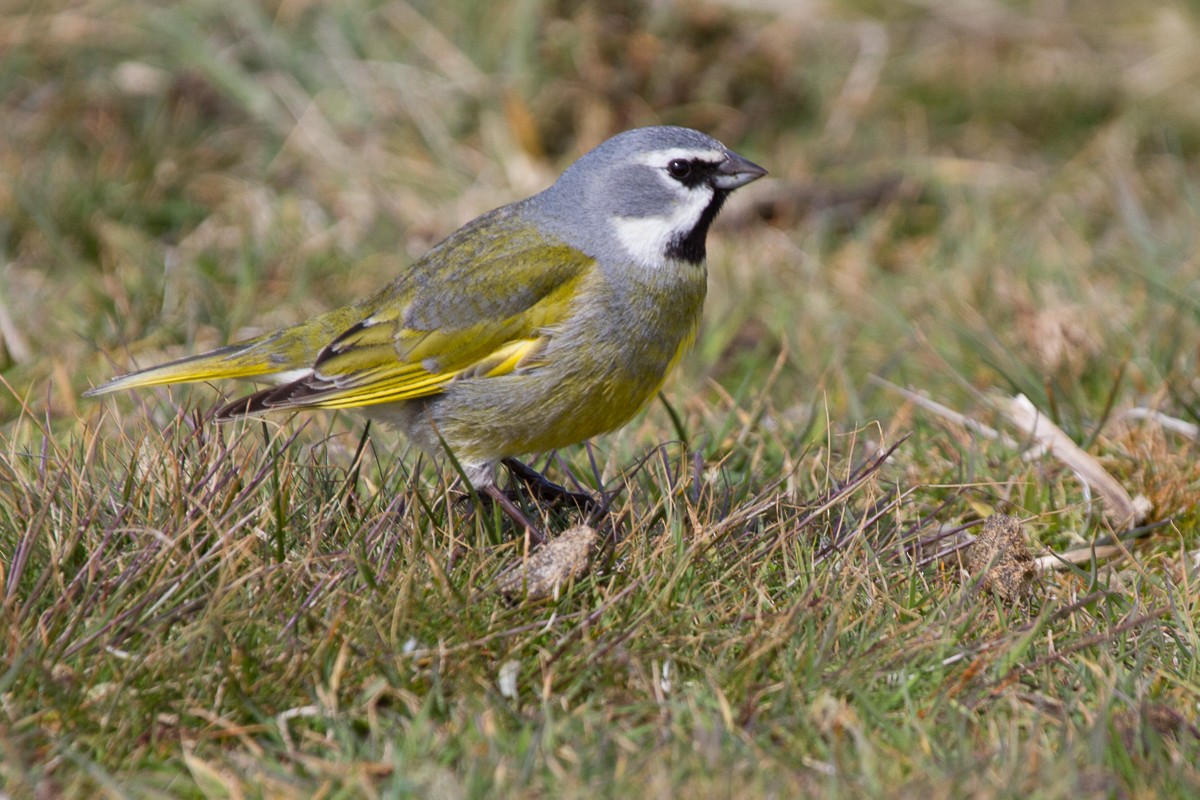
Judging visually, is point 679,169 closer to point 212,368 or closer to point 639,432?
point 639,432

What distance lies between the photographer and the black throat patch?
4633 mm

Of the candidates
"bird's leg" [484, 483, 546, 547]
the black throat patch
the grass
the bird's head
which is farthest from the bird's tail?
the black throat patch

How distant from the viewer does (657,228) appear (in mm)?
4656

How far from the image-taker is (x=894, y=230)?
775 cm

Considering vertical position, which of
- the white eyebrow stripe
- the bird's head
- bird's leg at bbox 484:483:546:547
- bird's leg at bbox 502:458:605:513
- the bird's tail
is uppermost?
the white eyebrow stripe

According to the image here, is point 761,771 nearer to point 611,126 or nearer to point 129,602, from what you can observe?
point 129,602

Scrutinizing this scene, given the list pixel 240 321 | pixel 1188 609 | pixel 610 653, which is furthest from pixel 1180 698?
pixel 240 321

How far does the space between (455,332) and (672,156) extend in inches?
37.1

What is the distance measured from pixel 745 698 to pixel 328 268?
13.9 ft

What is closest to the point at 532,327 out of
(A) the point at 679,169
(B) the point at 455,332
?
(B) the point at 455,332

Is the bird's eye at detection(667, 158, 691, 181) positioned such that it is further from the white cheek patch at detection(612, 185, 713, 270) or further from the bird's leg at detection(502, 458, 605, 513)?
the bird's leg at detection(502, 458, 605, 513)

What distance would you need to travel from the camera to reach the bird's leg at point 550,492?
440 cm

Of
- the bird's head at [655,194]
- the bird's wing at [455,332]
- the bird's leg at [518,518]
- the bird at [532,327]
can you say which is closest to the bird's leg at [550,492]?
the bird at [532,327]

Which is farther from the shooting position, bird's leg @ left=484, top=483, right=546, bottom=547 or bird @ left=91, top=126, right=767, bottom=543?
bird @ left=91, top=126, right=767, bottom=543
